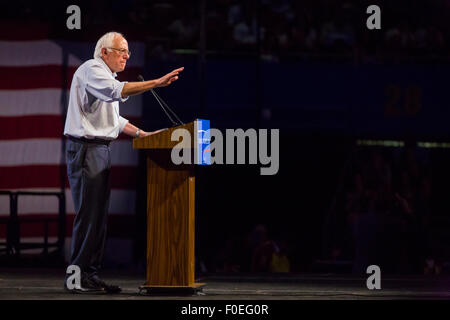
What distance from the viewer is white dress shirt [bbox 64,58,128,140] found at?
461 centimetres

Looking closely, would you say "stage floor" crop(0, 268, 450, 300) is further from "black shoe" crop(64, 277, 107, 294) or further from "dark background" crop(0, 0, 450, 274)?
"dark background" crop(0, 0, 450, 274)

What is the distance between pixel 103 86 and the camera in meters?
4.56

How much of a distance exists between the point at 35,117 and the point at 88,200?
3.88 metres

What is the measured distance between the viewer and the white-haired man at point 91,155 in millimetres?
4645

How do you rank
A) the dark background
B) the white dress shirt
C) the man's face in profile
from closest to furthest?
the white dress shirt
the man's face in profile
the dark background

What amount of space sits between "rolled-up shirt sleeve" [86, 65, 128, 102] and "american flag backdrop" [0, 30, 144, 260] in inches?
148

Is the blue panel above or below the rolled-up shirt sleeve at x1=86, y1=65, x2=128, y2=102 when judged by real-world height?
below

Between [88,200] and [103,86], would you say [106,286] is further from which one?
[103,86]

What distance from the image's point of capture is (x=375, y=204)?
7648 mm

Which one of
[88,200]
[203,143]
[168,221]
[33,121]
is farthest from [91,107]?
[33,121]

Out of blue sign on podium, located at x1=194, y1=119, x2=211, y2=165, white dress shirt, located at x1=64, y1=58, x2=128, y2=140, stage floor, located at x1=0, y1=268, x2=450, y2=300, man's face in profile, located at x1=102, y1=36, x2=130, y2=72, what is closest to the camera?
blue sign on podium, located at x1=194, y1=119, x2=211, y2=165

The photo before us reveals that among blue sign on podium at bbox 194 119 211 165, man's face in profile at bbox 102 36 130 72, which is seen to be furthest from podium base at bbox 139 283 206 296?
man's face in profile at bbox 102 36 130 72

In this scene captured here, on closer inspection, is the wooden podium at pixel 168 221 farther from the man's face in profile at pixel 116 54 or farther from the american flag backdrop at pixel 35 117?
the american flag backdrop at pixel 35 117

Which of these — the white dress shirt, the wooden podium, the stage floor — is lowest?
the stage floor
